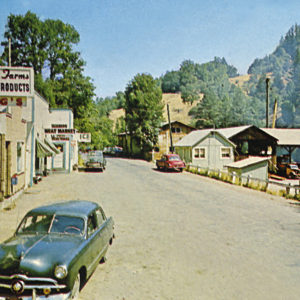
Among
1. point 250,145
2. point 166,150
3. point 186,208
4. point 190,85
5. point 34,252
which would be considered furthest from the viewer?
point 190,85

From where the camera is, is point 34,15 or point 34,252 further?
point 34,15

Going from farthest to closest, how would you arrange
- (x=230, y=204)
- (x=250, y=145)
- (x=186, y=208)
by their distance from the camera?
(x=250, y=145) → (x=230, y=204) → (x=186, y=208)

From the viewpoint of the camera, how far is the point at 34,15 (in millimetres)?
43062

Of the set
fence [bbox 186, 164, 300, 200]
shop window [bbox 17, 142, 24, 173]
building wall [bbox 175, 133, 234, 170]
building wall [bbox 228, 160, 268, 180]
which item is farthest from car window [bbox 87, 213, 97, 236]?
building wall [bbox 175, 133, 234, 170]

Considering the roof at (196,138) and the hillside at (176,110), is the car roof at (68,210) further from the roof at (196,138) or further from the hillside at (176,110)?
the hillside at (176,110)

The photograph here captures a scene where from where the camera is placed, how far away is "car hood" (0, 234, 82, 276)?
4.99m

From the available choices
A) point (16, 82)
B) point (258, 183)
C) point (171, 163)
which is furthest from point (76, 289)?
point (171, 163)

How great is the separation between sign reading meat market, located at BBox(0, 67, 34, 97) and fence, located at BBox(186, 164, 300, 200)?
14913mm

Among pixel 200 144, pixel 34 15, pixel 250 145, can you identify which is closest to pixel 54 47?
pixel 34 15

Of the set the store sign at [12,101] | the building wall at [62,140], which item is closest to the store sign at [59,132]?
the building wall at [62,140]

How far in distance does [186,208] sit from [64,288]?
385 inches

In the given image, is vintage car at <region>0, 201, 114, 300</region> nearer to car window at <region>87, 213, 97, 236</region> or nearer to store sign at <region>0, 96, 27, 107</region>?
car window at <region>87, 213, 97, 236</region>

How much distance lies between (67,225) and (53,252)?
3.41 feet

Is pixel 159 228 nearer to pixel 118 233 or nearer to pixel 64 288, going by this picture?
pixel 118 233
